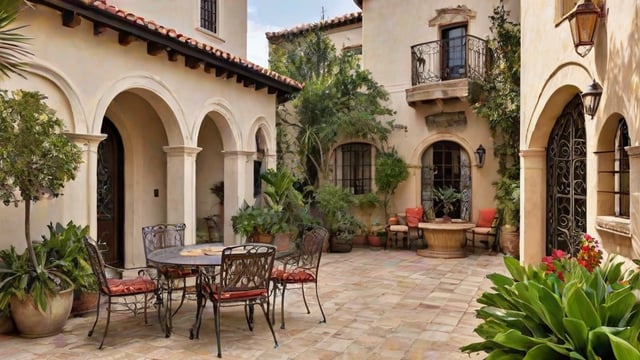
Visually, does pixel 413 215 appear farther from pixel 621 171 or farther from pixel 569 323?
pixel 569 323

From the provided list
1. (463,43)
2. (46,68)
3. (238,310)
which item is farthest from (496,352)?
(463,43)

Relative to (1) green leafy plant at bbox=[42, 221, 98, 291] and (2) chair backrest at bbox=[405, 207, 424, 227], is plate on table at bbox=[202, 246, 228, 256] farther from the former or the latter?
(2) chair backrest at bbox=[405, 207, 424, 227]

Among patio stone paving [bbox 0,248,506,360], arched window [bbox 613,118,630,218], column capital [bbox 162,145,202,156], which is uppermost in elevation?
column capital [bbox 162,145,202,156]

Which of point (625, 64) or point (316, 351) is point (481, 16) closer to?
point (625, 64)

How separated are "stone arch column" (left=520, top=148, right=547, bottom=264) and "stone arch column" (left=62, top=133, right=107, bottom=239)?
6783 millimetres

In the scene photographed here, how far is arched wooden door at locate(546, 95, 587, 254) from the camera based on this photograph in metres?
6.36

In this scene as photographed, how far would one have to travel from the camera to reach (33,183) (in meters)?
4.97

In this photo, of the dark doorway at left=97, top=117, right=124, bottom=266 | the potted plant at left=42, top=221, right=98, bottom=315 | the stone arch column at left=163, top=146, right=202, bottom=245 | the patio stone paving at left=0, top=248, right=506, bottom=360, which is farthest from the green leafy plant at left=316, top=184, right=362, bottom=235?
the potted plant at left=42, top=221, right=98, bottom=315

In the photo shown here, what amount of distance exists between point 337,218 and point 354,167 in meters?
2.65

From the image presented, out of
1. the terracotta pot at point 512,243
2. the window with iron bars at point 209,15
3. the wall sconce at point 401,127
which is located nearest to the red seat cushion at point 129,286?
the window with iron bars at point 209,15

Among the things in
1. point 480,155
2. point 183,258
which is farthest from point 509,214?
point 183,258

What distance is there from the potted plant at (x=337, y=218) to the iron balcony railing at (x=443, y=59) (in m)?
4.20

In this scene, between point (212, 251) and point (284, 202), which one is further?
point (284, 202)

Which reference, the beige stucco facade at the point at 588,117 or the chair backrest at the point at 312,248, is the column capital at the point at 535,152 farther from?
the chair backrest at the point at 312,248
